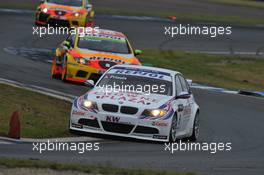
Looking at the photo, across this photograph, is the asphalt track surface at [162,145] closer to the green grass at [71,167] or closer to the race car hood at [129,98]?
the race car hood at [129,98]

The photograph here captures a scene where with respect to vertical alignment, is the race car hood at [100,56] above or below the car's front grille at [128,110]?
below

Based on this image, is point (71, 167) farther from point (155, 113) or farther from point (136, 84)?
point (136, 84)

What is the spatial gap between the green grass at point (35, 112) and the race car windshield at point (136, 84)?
106 cm

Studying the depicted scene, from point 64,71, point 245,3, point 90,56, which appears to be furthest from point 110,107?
point 245,3

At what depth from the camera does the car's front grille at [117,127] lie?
1397cm

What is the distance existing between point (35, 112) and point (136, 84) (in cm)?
220

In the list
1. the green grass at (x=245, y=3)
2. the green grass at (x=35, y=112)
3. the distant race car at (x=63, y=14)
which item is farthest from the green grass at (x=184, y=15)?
the green grass at (x=35, y=112)

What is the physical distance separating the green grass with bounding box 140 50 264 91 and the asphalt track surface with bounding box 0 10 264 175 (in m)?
2.67

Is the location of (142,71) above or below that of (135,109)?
above

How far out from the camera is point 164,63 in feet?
94.2

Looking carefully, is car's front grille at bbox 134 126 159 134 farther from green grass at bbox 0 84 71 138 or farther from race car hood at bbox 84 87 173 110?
green grass at bbox 0 84 71 138

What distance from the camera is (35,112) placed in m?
16.2

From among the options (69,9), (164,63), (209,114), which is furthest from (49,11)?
(209,114)

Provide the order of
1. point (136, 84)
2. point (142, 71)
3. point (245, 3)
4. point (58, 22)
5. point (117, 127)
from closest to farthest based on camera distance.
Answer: point (117, 127) → point (136, 84) → point (142, 71) → point (58, 22) → point (245, 3)
